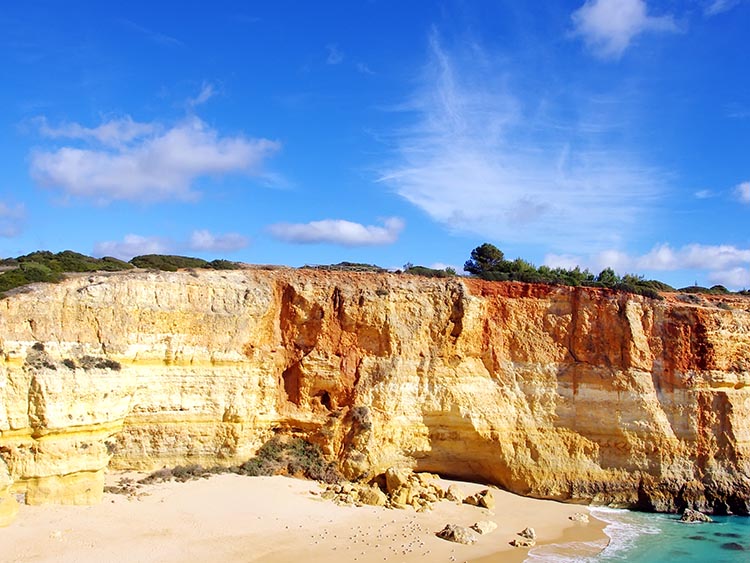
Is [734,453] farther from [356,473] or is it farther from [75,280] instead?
[75,280]

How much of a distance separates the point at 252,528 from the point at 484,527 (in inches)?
252

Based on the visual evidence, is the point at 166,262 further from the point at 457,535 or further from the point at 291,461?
the point at 457,535

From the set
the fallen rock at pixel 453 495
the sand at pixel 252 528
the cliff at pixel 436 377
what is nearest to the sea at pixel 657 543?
the sand at pixel 252 528

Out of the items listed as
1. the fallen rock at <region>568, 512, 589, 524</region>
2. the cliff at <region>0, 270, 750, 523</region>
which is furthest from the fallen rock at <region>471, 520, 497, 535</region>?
the cliff at <region>0, 270, 750, 523</region>

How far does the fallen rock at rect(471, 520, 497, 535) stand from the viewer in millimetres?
17703

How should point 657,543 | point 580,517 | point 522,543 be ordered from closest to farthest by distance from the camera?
point 522,543 → point 657,543 → point 580,517

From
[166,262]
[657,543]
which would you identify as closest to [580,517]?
[657,543]

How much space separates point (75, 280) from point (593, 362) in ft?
56.8

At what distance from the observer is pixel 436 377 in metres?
21.8

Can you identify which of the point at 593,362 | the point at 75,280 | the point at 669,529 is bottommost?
the point at 669,529

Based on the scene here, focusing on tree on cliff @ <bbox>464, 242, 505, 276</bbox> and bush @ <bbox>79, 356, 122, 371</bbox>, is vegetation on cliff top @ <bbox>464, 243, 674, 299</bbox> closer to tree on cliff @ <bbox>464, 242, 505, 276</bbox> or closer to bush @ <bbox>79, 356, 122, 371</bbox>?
tree on cliff @ <bbox>464, 242, 505, 276</bbox>

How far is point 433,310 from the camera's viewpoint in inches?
891

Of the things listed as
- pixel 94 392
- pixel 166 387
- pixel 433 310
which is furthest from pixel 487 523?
pixel 94 392

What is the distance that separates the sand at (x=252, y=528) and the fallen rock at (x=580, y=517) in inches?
12.1
